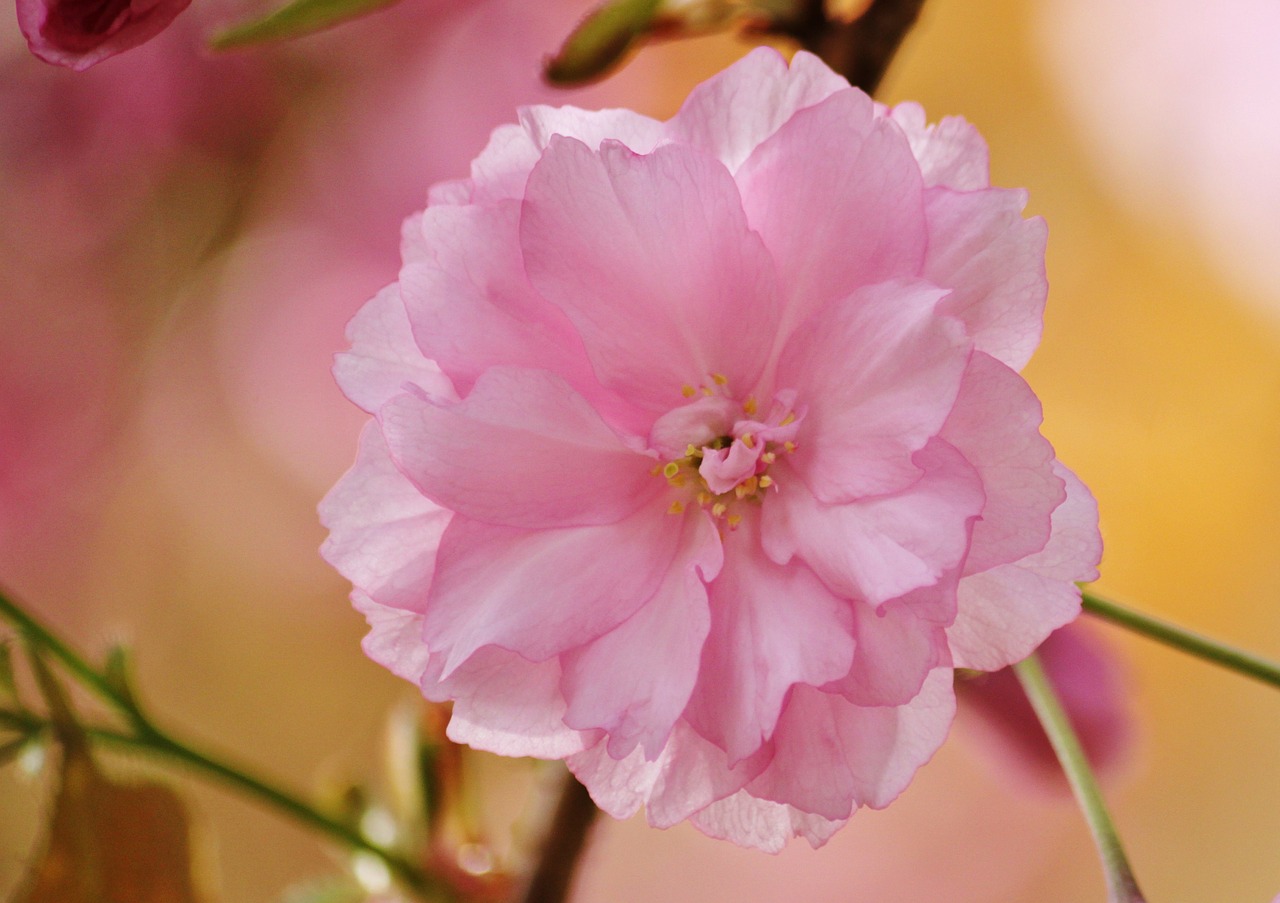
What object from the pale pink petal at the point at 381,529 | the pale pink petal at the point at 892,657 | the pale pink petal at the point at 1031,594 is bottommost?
the pale pink petal at the point at 381,529

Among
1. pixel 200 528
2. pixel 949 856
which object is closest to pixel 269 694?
pixel 200 528

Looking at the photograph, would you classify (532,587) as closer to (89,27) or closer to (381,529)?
(381,529)

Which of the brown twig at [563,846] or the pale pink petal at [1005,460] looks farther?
the brown twig at [563,846]

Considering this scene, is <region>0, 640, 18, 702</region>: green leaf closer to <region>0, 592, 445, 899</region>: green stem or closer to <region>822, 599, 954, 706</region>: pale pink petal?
<region>0, 592, 445, 899</region>: green stem

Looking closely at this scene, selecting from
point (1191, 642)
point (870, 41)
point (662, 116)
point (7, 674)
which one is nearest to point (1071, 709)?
point (1191, 642)

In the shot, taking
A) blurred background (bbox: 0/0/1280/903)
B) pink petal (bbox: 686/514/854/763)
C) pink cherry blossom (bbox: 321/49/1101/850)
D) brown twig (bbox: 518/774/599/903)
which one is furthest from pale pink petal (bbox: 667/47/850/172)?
blurred background (bbox: 0/0/1280/903)

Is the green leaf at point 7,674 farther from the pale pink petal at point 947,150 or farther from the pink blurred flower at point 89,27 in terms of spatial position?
the pale pink petal at point 947,150

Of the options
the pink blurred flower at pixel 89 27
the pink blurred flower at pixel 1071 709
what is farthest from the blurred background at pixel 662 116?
the pink blurred flower at pixel 89 27

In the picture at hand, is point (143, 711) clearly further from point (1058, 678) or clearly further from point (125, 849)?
point (1058, 678)
